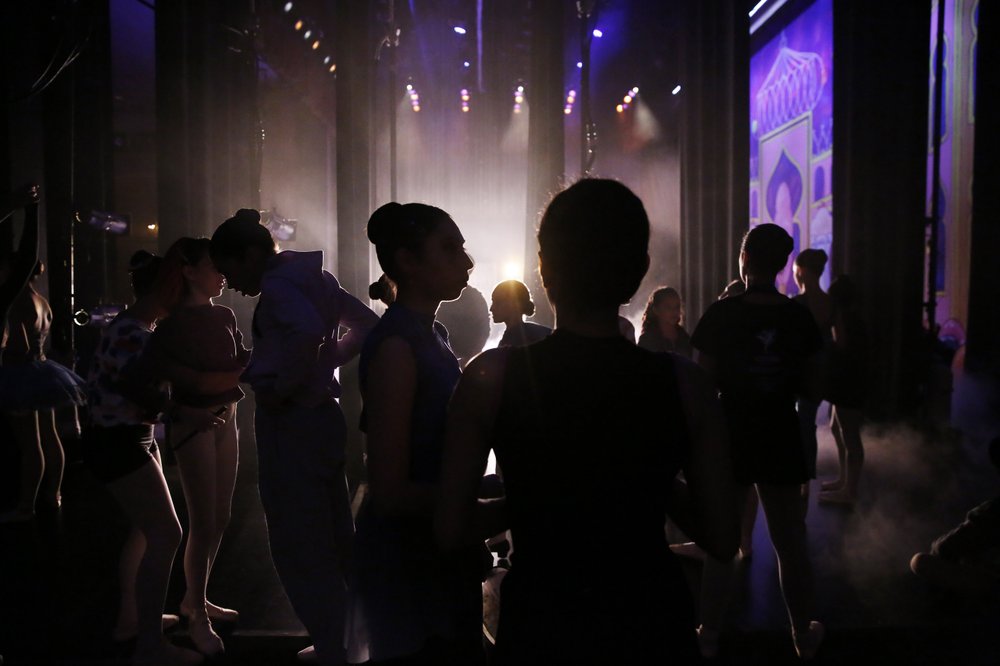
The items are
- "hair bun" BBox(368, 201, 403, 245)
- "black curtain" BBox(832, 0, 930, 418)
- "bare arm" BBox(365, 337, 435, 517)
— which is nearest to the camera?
"bare arm" BBox(365, 337, 435, 517)

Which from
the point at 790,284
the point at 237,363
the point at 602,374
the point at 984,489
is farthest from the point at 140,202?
the point at 602,374

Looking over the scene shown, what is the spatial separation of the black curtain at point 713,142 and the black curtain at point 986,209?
1949mm

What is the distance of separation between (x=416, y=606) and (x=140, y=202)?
46.9 ft

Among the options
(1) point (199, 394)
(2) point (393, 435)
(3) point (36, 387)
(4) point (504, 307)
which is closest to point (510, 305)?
(4) point (504, 307)

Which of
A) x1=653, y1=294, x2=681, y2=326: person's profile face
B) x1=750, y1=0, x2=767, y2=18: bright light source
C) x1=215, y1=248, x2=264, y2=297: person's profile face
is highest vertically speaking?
x1=750, y1=0, x2=767, y2=18: bright light source

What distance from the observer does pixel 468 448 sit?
1141 mm

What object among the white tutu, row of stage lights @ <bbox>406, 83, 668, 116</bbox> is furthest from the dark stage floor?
row of stage lights @ <bbox>406, 83, 668, 116</bbox>

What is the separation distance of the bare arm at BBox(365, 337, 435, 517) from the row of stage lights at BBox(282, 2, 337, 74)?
1220 cm

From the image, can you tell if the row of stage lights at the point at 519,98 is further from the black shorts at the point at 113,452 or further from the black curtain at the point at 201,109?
the black shorts at the point at 113,452

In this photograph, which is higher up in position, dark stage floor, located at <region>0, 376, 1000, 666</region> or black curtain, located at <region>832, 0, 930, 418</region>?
black curtain, located at <region>832, 0, 930, 418</region>

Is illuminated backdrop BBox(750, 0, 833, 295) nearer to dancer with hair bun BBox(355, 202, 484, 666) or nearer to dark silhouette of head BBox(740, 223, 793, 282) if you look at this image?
dark silhouette of head BBox(740, 223, 793, 282)

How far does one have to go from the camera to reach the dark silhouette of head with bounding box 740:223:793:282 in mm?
2660

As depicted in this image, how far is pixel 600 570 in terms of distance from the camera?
3.71ft

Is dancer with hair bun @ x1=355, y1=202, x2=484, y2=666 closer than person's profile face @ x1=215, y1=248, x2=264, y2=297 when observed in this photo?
Yes
